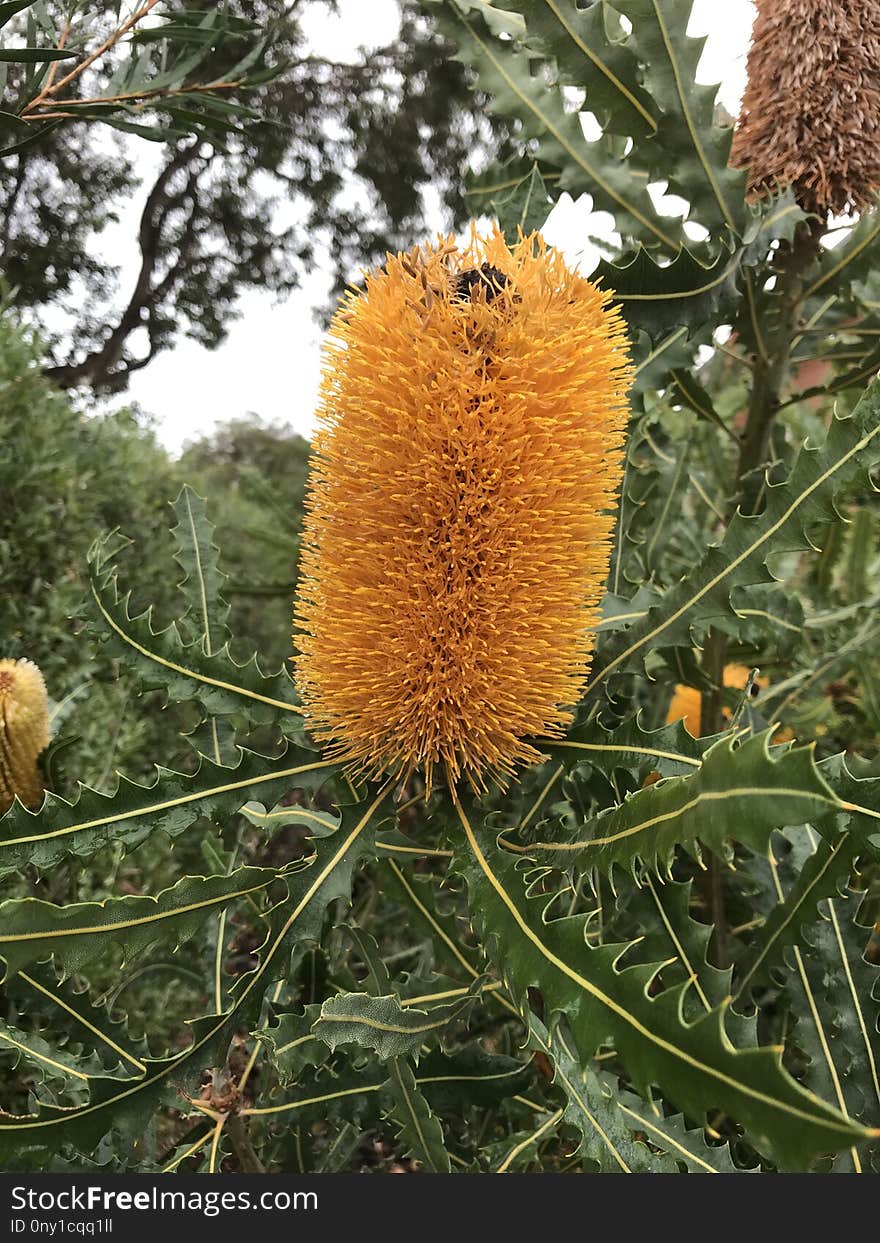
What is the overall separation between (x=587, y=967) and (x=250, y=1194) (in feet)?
1.07

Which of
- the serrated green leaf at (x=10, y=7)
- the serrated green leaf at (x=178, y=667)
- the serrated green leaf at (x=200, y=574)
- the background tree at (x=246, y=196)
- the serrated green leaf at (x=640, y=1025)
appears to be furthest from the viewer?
the background tree at (x=246, y=196)

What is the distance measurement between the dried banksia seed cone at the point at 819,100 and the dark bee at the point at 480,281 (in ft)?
1.05

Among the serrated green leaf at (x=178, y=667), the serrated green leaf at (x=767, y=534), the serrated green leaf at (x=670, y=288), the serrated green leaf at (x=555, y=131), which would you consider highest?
the serrated green leaf at (x=555, y=131)

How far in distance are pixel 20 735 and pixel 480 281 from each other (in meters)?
0.55

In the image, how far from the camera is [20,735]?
74 cm

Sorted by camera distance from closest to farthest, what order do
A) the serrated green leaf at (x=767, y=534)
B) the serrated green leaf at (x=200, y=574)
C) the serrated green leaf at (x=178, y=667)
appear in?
the serrated green leaf at (x=767, y=534) → the serrated green leaf at (x=178, y=667) → the serrated green leaf at (x=200, y=574)

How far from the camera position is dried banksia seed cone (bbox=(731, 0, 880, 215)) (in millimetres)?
683

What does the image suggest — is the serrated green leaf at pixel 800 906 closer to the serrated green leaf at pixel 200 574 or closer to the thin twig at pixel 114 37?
the serrated green leaf at pixel 200 574

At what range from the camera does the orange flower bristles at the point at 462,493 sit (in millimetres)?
501

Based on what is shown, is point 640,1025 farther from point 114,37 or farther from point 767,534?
point 114,37

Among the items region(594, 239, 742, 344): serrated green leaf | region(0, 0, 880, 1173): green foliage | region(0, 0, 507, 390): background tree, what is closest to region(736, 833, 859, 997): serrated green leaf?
region(0, 0, 880, 1173): green foliage

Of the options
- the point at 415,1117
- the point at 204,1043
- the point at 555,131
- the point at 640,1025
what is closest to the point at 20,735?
the point at 204,1043

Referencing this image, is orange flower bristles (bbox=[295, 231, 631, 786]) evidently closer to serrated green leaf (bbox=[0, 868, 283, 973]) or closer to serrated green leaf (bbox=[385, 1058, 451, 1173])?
serrated green leaf (bbox=[0, 868, 283, 973])

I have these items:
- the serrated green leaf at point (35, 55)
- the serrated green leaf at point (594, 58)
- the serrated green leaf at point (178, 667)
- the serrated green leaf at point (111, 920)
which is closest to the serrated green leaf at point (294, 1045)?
the serrated green leaf at point (111, 920)
